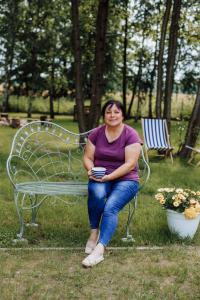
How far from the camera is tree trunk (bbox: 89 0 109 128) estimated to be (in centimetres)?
1144

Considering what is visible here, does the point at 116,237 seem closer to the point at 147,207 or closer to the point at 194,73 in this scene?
the point at 147,207

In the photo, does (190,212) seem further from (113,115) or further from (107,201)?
(113,115)

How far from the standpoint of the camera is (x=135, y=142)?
15.6ft

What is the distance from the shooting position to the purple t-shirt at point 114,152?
4750mm

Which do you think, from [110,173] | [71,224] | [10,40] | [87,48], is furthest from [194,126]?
[10,40]

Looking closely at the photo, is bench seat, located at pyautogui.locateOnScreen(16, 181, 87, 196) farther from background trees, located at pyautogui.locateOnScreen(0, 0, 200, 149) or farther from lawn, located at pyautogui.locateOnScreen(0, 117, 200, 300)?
background trees, located at pyautogui.locateOnScreen(0, 0, 200, 149)

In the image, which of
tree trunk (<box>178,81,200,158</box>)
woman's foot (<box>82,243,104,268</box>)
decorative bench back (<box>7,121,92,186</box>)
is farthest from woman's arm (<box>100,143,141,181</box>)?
tree trunk (<box>178,81,200,158</box>)

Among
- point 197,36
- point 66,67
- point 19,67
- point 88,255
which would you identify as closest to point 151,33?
point 197,36

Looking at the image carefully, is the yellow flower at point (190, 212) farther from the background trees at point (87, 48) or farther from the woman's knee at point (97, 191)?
the background trees at point (87, 48)

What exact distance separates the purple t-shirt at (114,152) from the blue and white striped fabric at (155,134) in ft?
19.3

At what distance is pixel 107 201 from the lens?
446 cm

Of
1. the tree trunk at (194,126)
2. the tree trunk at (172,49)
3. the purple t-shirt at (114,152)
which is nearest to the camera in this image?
the purple t-shirt at (114,152)

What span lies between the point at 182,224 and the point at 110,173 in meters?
0.92

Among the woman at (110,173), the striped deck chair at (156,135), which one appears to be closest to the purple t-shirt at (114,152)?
the woman at (110,173)
